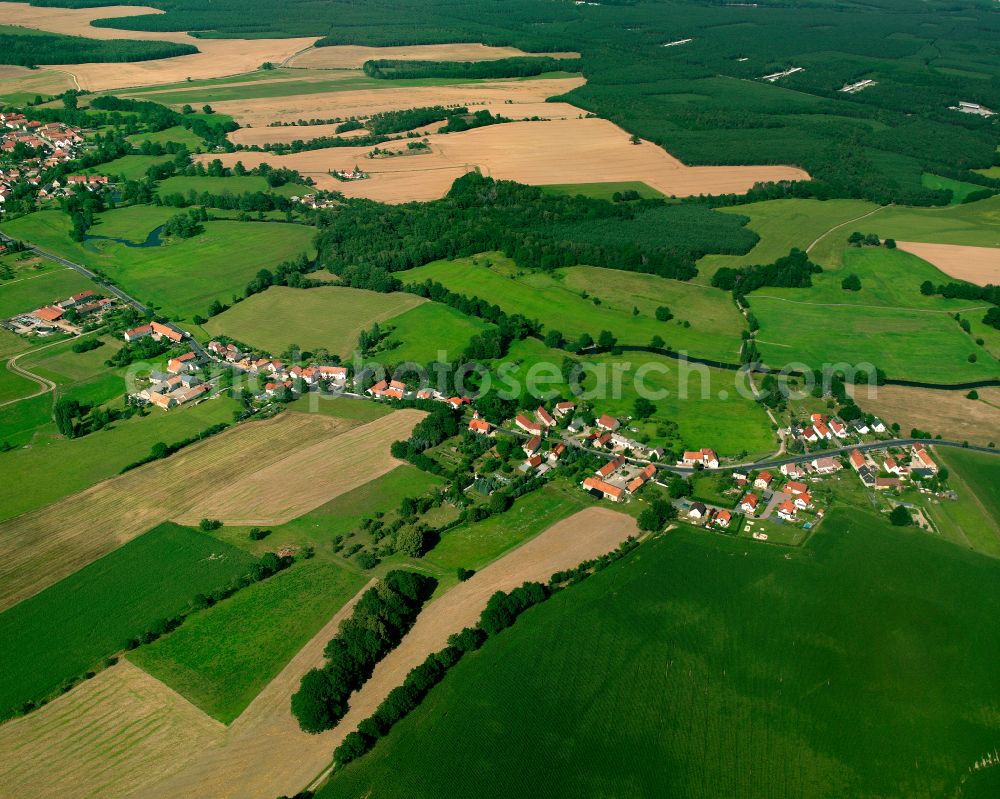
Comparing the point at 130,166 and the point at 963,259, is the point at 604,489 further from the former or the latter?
the point at 130,166

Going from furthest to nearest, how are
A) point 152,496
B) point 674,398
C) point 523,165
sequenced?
1. point 523,165
2. point 674,398
3. point 152,496

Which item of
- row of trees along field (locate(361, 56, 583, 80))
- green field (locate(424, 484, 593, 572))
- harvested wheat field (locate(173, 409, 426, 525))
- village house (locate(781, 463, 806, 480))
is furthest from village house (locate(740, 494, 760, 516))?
row of trees along field (locate(361, 56, 583, 80))

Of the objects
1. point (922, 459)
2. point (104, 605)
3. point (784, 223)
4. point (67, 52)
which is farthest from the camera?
point (67, 52)

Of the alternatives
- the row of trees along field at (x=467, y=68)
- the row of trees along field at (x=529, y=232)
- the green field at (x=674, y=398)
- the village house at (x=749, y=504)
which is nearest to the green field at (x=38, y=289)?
the row of trees along field at (x=529, y=232)

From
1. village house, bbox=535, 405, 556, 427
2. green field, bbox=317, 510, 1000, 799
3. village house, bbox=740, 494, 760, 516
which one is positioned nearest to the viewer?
green field, bbox=317, 510, 1000, 799

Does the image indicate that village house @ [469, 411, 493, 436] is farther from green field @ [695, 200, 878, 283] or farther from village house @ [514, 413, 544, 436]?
green field @ [695, 200, 878, 283]

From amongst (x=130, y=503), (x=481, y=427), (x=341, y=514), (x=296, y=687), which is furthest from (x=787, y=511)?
(x=130, y=503)

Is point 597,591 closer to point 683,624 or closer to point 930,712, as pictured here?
point 683,624
